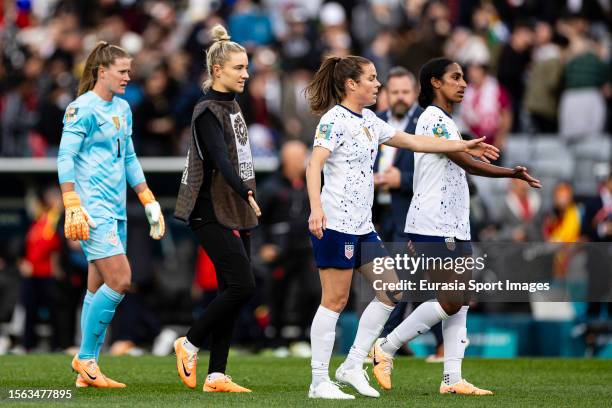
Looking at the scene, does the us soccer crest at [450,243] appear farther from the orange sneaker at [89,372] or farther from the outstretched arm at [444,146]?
the orange sneaker at [89,372]

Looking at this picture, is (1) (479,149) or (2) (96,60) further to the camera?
(2) (96,60)

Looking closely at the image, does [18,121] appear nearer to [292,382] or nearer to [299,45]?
[299,45]

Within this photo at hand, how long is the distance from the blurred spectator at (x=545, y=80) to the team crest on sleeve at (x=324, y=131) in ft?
34.9

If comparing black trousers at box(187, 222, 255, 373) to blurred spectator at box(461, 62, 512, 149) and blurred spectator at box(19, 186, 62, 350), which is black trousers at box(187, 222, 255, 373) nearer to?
blurred spectator at box(19, 186, 62, 350)

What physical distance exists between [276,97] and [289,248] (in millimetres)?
4296

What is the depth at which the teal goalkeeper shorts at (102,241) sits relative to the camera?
9.84 meters

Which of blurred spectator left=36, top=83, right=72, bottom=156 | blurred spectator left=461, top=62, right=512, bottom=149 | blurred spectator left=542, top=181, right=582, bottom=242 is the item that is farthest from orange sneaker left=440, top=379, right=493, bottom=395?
blurred spectator left=36, top=83, right=72, bottom=156

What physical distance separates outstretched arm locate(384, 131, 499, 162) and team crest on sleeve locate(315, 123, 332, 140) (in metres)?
0.55

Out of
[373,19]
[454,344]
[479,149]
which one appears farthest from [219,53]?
[373,19]

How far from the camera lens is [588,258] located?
1428 cm

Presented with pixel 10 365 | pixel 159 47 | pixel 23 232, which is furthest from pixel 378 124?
pixel 159 47

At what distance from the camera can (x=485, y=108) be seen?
62.4 feet

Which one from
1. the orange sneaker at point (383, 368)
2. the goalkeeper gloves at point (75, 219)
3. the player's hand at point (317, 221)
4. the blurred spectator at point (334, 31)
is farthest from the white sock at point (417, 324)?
the blurred spectator at point (334, 31)

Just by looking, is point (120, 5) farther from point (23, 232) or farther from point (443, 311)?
point (443, 311)
